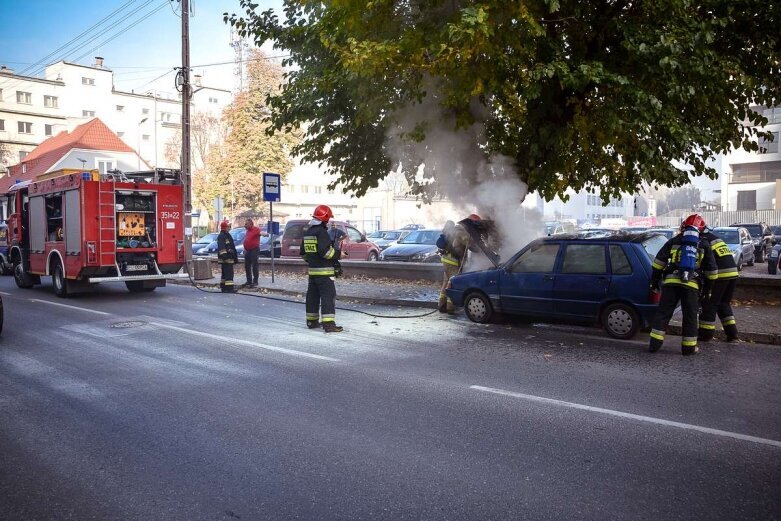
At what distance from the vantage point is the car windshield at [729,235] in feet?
61.2

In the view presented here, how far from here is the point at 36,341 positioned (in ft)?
27.2

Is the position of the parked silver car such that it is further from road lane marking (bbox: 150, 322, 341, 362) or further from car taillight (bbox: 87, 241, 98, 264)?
car taillight (bbox: 87, 241, 98, 264)

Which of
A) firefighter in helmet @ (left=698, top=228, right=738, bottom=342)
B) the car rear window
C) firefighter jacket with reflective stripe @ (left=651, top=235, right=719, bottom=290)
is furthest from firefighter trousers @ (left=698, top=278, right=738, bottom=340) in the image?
the car rear window

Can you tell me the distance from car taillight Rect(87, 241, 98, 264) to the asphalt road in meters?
4.67

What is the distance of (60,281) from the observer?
1377 centimetres

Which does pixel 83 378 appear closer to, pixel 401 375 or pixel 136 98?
pixel 401 375

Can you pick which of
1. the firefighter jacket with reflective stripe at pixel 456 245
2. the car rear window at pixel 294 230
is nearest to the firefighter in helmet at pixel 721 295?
the firefighter jacket with reflective stripe at pixel 456 245

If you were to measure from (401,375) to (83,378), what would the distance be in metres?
3.48

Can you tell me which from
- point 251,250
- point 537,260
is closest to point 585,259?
point 537,260

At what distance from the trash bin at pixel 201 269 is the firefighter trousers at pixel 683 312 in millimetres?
14126

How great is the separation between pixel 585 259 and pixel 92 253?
10.5 m

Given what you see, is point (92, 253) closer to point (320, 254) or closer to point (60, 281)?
point (60, 281)

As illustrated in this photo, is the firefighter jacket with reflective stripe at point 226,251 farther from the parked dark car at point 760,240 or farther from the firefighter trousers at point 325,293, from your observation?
the parked dark car at point 760,240

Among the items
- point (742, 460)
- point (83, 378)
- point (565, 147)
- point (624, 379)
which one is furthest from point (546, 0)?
point (83, 378)
